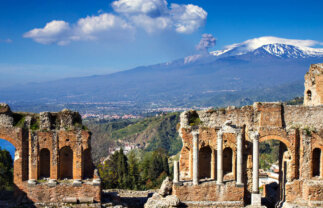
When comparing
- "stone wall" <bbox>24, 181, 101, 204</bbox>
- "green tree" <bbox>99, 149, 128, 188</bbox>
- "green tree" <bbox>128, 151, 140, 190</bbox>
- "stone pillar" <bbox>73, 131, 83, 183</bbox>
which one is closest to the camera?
"stone wall" <bbox>24, 181, 101, 204</bbox>

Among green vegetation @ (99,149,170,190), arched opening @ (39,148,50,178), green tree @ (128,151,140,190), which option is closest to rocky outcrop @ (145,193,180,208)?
arched opening @ (39,148,50,178)

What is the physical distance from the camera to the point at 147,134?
351ft

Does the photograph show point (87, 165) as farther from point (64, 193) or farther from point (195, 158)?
point (195, 158)

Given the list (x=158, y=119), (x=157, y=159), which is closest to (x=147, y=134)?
(x=158, y=119)

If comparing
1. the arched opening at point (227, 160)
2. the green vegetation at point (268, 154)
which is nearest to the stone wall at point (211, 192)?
the arched opening at point (227, 160)

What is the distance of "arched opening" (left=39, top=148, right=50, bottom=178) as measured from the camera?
79.2 ft

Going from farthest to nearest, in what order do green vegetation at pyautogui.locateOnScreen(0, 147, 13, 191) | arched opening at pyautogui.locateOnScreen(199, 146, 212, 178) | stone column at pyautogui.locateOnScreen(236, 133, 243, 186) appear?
1. green vegetation at pyautogui.locateOnScreen(0, 147, 13, 191)
2. arched opening at pyautogui.locateOnScreen(199, 146, 212, 178)
3. stone column at pyautogui.locateOnScreen(236, 133, 243, 186)

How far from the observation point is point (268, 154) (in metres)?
73.1

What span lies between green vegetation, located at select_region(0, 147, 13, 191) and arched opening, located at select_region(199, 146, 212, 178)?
56.8 ft

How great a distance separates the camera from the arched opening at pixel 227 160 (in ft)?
81.6

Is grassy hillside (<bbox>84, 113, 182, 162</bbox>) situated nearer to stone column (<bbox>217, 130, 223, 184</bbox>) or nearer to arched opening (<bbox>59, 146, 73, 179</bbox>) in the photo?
arched opening (<bbox>59, 146, 73, 179</bbox>)

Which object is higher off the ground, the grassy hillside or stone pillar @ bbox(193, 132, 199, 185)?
stone pillar @ bbox(193, 132, 199, 185)

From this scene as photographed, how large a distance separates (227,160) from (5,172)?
804 inches

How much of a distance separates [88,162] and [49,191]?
3.21 m
